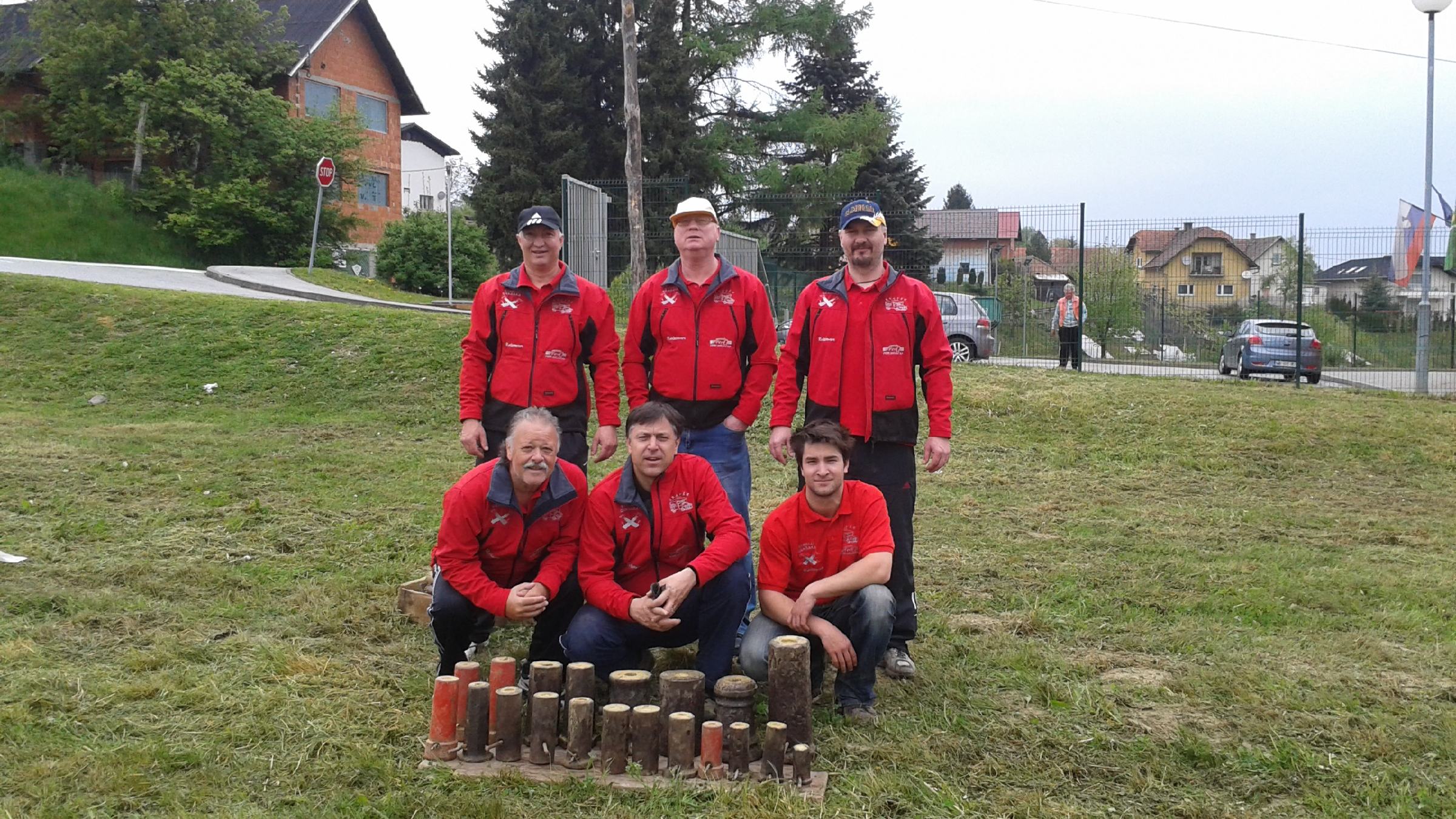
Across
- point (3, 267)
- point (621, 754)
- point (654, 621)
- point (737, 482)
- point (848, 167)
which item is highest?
point (848, 167)

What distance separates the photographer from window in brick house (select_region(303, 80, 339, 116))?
31.3 m

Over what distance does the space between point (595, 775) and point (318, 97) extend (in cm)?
3249

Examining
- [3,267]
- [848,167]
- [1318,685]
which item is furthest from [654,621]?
[848,167]

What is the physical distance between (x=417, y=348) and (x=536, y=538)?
9134 millimetres

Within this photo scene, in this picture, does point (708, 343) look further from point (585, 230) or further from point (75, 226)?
point (75, 226)

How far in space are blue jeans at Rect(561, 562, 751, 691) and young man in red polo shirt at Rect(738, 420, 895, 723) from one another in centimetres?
9

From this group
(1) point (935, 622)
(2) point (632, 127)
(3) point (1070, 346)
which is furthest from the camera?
(2) point (632, 127)

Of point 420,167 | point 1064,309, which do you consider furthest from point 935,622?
point 420,167

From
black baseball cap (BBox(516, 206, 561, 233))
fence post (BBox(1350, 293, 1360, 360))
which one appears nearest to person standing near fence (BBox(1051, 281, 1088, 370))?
fence post (BBox(1350, 293, 1360, 360))

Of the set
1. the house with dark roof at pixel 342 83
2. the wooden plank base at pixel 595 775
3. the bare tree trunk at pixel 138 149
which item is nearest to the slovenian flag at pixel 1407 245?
the wooden plank base at pixel 595 775

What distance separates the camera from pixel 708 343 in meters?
4.44

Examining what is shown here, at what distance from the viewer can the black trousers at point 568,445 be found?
465cm

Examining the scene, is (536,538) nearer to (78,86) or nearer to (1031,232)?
(1031,232)

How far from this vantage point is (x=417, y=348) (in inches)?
495
